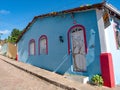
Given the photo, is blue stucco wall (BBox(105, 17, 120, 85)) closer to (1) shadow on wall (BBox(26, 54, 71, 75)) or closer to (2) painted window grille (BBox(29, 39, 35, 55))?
(1) shadow on wall (BBox(26, 54, 71, 75))

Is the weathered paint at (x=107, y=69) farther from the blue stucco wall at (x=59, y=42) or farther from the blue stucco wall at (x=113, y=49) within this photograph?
the blue stucco wall at (x=113, y=49)

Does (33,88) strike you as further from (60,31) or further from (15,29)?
(15,29)

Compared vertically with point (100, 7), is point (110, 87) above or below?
below

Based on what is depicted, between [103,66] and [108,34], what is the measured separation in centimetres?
175

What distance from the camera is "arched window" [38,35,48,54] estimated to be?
13030 millimetres

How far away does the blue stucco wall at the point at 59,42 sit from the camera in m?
9.34

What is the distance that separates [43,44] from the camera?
1350 cm

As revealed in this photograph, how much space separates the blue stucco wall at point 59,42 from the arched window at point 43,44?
32 cm

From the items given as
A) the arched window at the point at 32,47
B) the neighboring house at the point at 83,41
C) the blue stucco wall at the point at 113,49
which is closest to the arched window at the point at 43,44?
the neighboring house at the point at 83,41

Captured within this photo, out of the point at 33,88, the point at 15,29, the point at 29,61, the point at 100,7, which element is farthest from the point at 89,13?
the point at 15,29

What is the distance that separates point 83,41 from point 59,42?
2045 mm

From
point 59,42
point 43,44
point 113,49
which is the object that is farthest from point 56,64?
point 113,49

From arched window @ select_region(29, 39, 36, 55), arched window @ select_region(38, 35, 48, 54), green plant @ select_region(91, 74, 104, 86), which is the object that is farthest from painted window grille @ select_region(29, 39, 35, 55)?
green plant @ select_region(91, 74, 104, 86)

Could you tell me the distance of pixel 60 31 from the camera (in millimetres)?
11477
